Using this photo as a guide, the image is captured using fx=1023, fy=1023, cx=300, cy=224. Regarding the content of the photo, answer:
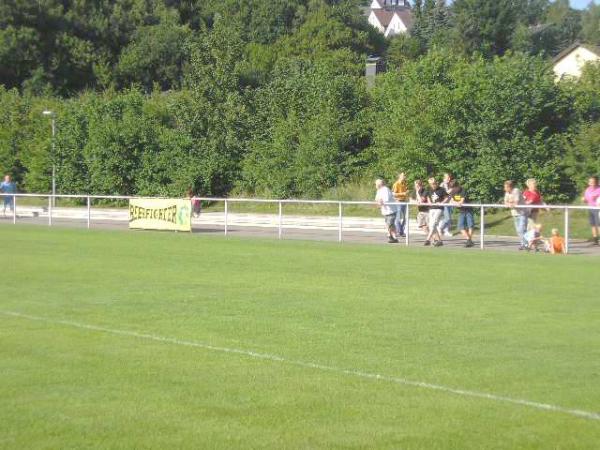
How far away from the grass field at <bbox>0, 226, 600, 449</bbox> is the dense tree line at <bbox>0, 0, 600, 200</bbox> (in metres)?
16.7

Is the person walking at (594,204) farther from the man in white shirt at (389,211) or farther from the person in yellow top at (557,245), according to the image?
the man in white shirt at (389,211)

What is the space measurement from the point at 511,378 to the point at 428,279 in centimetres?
891

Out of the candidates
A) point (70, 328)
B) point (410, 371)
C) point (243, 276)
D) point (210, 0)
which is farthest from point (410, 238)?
point (210, 0)

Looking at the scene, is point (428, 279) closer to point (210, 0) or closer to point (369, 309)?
point (369, 309)

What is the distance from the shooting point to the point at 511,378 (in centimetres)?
917

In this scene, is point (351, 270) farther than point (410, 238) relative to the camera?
No

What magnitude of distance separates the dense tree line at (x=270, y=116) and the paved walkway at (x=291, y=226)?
476 centimetres

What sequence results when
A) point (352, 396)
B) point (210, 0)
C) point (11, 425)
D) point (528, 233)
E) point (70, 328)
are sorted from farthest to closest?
point (210, 0) < point (528, 233) < point (70, 328) < point (352, 396) < point (11, 425)

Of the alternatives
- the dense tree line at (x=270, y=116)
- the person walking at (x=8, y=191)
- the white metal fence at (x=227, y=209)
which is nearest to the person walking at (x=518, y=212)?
the white metal fence at (x=227, y=209)

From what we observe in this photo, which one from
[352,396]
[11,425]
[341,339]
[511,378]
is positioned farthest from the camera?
[341,339]

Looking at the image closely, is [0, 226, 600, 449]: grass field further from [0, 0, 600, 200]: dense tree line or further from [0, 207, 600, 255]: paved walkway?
[0, 0, 600, 200]: dense tree line

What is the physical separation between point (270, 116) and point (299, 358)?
37.9m

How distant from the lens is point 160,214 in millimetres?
34062

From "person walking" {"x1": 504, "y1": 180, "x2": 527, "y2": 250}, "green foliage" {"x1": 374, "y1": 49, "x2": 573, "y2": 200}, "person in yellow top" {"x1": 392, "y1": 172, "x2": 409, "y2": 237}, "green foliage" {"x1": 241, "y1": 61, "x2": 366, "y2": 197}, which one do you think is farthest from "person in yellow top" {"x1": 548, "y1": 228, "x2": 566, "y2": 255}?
"green foliage" {"x1": 241, "y1": 61, "x2": 366, "y2": 197}
